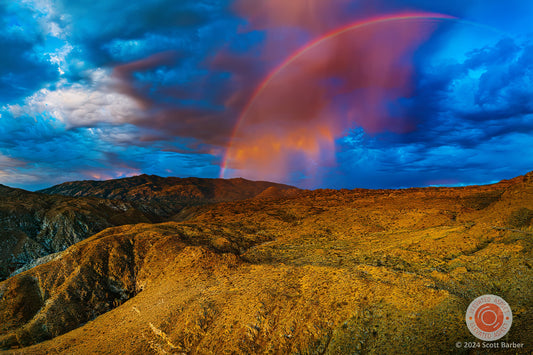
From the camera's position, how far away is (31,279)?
2156 cm

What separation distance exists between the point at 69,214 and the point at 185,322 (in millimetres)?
77561

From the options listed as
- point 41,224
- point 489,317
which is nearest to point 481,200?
point 489,317

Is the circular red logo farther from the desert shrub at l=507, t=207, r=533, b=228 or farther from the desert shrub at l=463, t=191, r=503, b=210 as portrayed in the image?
the desert shrub at l=463, t=191, r=503, b=210

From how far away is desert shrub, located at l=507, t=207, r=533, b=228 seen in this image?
1625cm

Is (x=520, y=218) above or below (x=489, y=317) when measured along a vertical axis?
above

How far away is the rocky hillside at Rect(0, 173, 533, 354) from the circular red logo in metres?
0.23

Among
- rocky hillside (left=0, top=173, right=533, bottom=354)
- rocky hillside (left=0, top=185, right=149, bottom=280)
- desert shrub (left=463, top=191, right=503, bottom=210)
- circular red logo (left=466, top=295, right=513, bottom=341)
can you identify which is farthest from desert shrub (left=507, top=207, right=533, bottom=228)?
rocky hillside (left=0, top=185, right=149, bottom=280)

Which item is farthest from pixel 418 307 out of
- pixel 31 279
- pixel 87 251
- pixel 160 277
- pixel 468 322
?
pixel 31 279

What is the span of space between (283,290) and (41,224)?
83077 mm

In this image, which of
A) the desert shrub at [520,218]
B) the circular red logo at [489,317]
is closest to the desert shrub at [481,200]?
the desert shrub at [520,218]

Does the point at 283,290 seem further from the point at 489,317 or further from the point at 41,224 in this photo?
the point at 41,224

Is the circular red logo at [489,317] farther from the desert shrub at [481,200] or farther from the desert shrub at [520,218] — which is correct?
the desert shrub at [481,200]

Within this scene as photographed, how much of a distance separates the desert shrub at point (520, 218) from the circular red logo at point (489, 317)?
956 cm

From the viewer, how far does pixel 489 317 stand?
8.80 m
